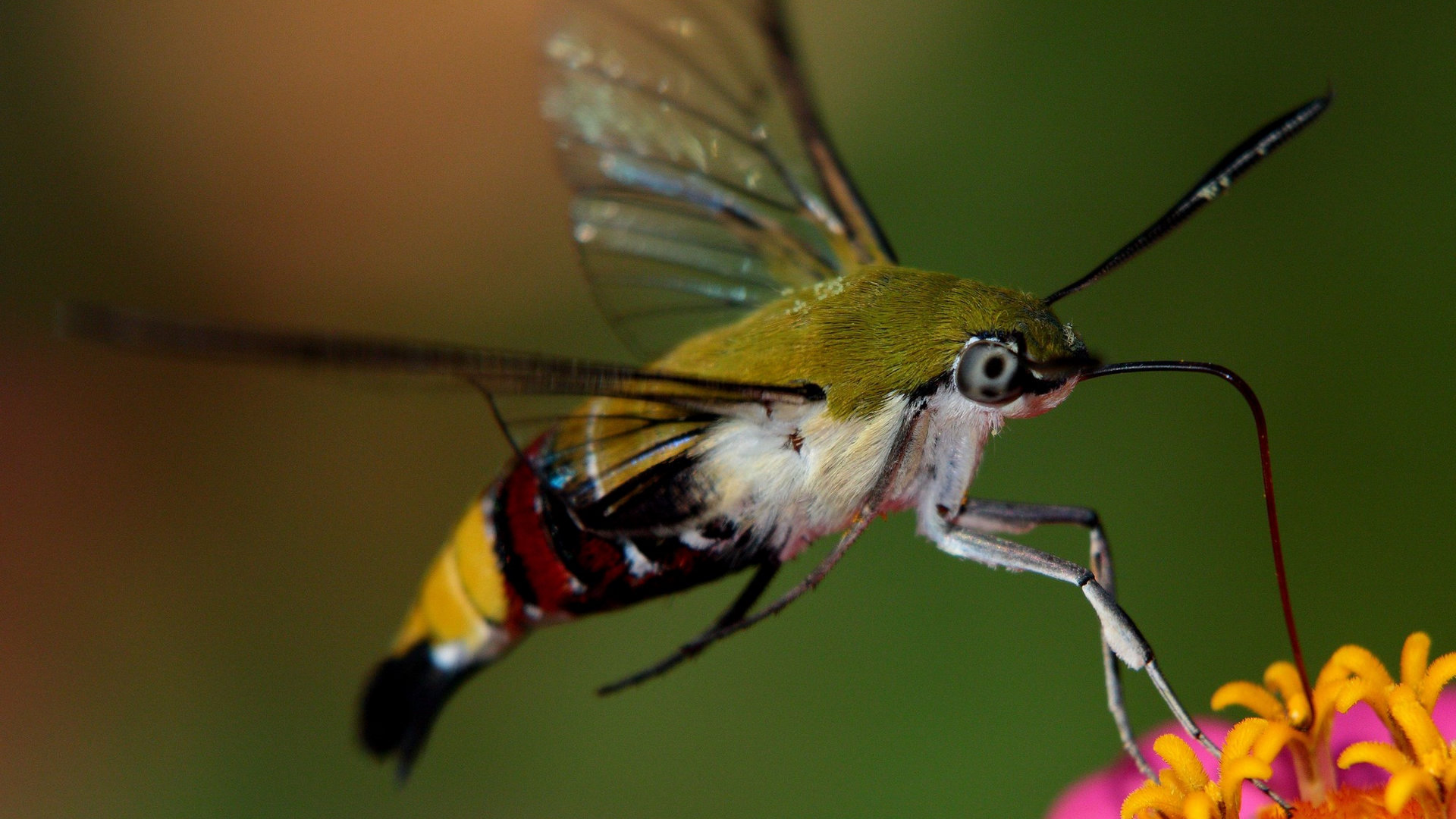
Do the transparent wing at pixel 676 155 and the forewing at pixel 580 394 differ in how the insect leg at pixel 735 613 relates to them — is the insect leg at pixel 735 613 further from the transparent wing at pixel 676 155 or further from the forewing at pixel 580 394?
the transparent wing at pixel 676 155

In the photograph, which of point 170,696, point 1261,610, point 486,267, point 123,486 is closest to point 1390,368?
point 1261,610

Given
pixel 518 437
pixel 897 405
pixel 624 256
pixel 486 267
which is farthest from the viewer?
pixel 486 267

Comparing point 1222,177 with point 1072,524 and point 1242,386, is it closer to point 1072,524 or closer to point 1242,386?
point 1242,386

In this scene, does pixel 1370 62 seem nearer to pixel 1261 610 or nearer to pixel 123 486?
pixel 1261 610

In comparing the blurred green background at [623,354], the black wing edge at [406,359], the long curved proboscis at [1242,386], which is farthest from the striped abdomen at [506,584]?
the blurred green background at [623,354]

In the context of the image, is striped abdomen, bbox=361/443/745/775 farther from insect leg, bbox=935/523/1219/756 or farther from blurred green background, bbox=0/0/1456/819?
blurred green background, bbox=0/0/1456/819

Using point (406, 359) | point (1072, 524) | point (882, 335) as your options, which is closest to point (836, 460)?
point (882, 335)
